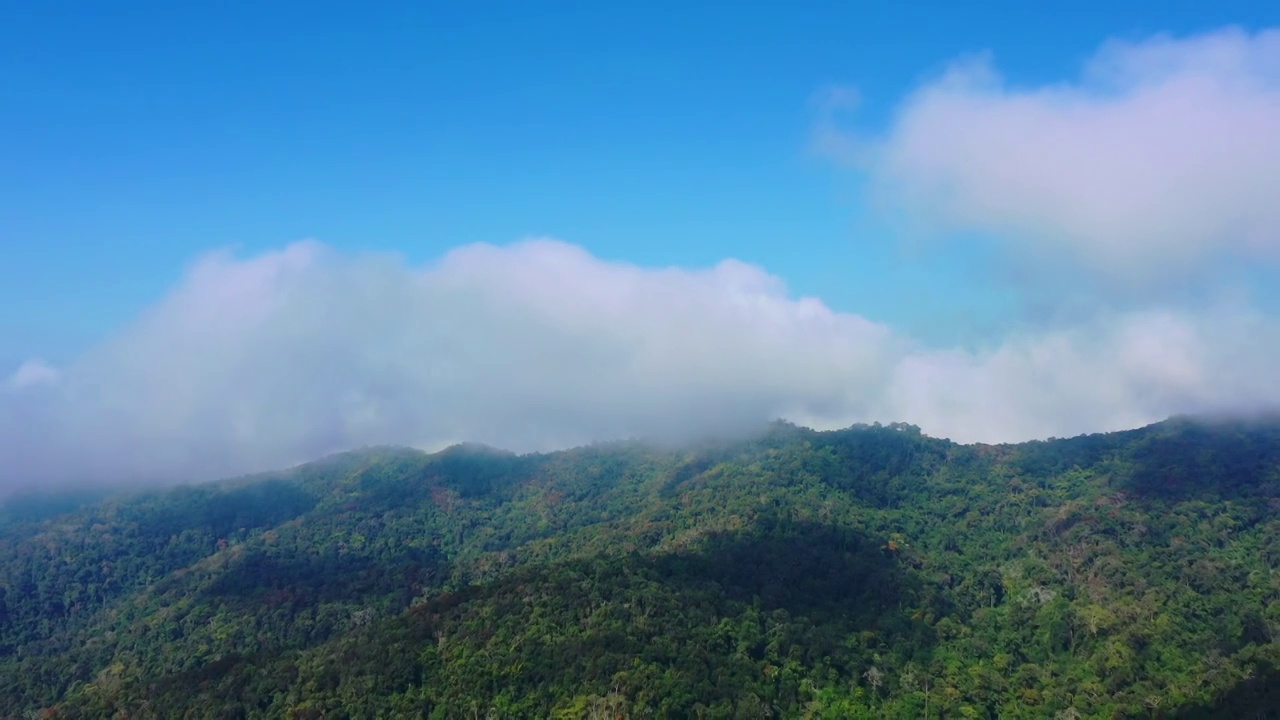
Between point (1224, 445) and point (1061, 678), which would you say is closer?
point (1061, 678)

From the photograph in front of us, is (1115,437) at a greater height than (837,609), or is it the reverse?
(1115,437)

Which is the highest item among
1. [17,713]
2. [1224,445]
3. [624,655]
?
[1224,445]

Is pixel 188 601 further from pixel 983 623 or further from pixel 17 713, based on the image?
pixel 983 623

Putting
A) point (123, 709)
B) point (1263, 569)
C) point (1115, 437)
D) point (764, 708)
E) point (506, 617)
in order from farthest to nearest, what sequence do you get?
point (1115, 437), point (1263, 569), point (506, 617), point (123, 709), point (764, 708)

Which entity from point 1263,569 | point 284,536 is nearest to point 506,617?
point 1263,569

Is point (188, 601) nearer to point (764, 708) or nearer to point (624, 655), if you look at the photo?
point (624, 655)

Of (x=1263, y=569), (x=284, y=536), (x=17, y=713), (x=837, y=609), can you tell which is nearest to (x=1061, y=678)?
(x=837, y=609)

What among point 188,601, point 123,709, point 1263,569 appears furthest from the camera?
point 188,601
